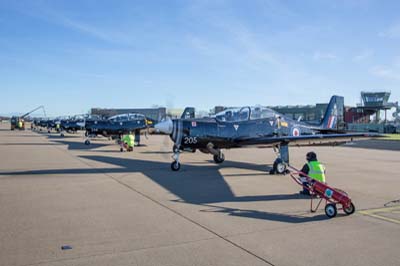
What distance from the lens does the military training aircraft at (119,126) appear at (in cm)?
2725

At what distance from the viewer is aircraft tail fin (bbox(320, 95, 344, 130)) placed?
683 inches

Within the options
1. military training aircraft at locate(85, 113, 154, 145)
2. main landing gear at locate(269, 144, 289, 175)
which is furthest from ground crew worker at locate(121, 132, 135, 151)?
main landing gear at locate(269, 144, 289, 175)

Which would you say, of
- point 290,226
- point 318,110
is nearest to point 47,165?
point 290,226

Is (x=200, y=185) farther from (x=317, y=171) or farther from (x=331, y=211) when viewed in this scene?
(x=331, y=211)

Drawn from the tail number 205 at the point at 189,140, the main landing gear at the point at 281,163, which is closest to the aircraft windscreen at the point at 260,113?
the main landing gear at the point at 281,163

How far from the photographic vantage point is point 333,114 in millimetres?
17562

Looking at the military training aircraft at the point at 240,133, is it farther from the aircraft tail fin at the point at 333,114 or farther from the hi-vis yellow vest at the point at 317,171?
→ the hi-vis yellow vest at the point at 317,171

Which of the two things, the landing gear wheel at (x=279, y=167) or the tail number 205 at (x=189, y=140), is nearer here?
the landing gear wheel at (x=279, y=167)

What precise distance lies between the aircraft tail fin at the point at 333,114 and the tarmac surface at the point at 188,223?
256 inches

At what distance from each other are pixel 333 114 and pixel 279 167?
6.84 m

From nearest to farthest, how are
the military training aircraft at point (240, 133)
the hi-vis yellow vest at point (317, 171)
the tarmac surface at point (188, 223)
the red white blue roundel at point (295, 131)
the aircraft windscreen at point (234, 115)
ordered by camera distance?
the tarmac surface at point (188, 223) → the hi-vis yellow vest at point (317, 171) → the military training aircraft at point (240, 133) → the aircraft windscreen at point (234, 115) → the red white blue roundel at point (295, 131)

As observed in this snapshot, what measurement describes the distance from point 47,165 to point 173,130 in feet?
19.9

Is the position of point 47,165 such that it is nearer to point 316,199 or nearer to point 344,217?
point 316,199

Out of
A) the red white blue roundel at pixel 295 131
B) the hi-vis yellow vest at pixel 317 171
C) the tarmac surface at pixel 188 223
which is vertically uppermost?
the red white blue roundel at pixel 295 131
